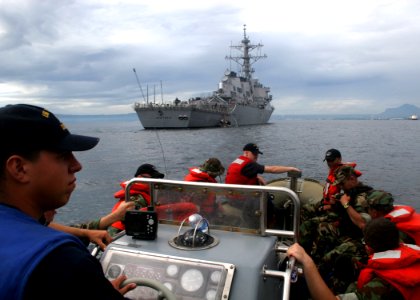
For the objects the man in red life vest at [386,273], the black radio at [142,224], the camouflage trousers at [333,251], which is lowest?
the camouflage trousers at [333,251]

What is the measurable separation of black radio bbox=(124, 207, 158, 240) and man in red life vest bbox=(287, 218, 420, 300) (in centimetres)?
103

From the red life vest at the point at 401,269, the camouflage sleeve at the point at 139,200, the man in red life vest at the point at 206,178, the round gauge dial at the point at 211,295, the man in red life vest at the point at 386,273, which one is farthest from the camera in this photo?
the camouflage sleeve at the point at 139,200

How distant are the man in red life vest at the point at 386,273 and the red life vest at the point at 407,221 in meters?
0.76

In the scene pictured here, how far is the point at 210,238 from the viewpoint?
103 inches

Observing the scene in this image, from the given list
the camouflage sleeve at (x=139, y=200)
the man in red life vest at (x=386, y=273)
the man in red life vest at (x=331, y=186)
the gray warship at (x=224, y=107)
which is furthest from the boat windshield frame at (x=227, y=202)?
the gray warship at (x=224, y=107)

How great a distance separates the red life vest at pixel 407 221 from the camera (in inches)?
141

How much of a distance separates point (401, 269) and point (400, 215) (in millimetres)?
1051

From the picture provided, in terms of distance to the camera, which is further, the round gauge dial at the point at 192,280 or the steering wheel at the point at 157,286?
the round gauge dial at the point at 192,280

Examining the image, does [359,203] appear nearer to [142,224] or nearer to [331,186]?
[331,186]

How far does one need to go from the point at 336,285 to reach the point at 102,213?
986 centimetres

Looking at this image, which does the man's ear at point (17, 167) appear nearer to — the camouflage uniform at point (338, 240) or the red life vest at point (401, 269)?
the red life vest at point (401, 269)

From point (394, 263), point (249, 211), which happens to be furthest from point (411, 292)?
point (249, 211)

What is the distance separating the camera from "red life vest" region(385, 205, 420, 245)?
3.57 meters

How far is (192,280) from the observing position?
7.49 ft
